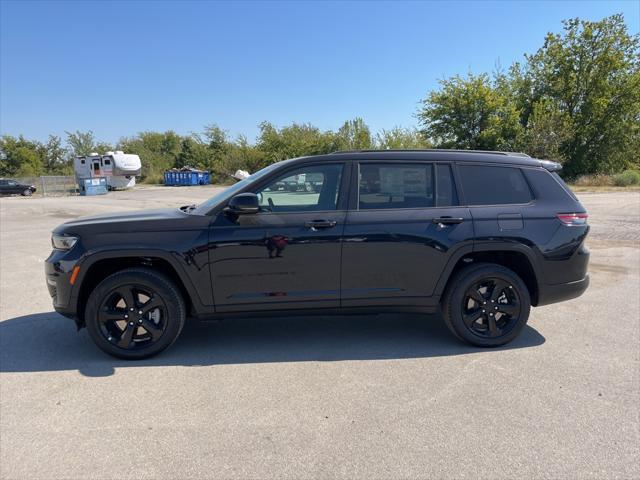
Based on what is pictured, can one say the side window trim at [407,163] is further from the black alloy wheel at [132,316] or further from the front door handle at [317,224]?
the black alloy wheel at [132,316]

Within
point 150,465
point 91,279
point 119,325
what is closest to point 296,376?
point 150,465

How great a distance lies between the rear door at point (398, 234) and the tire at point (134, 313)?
154cm

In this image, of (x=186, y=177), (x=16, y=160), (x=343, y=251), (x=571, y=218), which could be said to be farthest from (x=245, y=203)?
(x=16, y=160)

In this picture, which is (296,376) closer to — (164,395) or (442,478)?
(164,395)

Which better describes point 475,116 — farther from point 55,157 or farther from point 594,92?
point 55,157

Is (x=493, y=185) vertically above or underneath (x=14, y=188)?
above

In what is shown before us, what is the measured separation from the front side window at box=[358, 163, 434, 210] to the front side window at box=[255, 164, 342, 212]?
0.26m

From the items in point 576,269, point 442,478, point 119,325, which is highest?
point 576,269

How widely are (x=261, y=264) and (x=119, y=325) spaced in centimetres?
146

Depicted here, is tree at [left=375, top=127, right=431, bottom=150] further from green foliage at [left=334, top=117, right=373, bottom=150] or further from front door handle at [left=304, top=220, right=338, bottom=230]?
front door handle at [left=304, top=220, right=338, bottom=230]

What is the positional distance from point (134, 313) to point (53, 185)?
3809 centimetres

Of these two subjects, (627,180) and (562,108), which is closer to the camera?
(627,180)

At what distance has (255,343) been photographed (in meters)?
4.08

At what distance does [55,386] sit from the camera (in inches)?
130
